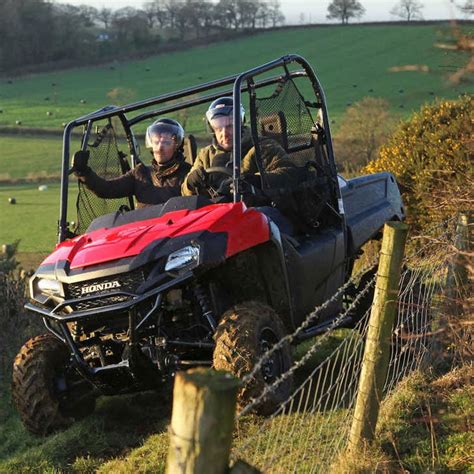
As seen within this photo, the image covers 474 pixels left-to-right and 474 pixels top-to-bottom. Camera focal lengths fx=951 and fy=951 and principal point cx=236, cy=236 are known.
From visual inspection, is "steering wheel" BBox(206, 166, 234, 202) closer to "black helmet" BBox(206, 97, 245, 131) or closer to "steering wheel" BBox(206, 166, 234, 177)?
"steering wheel" BBox(206, 166, 234, 177)

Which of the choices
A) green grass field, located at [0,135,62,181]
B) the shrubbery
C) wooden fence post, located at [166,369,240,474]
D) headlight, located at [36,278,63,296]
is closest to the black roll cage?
headlight, located at [36,278,63,296]

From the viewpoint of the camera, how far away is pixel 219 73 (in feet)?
215

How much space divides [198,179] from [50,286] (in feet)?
4.72

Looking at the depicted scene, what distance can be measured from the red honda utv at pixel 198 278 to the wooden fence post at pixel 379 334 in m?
0.99

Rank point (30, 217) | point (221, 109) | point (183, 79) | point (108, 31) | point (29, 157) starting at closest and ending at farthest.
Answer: point (221, 109), point (30, 217), point (29, 157), point (183, 79), point (108, 31)

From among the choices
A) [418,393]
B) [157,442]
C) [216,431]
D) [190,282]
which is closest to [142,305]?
[190,282]

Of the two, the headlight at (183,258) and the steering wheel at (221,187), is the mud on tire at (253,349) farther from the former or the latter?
the steering wheel at (221,187)

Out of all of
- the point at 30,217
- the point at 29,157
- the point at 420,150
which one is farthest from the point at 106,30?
the point at 420,150

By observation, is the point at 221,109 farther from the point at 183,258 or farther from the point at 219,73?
the point at 219,73

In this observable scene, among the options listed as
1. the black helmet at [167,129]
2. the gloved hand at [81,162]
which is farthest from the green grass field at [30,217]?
the black helmet at [167,129]

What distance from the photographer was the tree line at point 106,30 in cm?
7869

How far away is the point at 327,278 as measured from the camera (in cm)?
745

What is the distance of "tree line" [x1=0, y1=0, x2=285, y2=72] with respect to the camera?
258ft

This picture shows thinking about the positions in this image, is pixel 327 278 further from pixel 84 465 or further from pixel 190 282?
pixel 84 465
